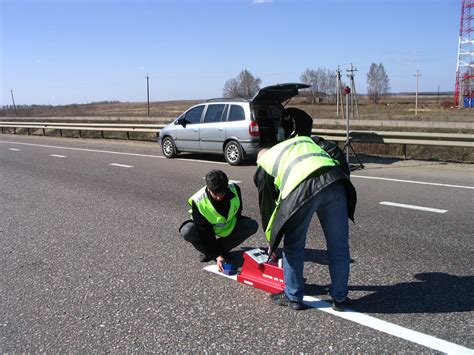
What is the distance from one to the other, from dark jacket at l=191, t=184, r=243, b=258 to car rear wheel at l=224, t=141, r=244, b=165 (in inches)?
317

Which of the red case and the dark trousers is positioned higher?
the dark trousers

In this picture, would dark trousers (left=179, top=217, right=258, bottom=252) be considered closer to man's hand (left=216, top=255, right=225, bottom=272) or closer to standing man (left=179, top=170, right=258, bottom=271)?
standing man (left=179, top=170, right=258, bottom=271)

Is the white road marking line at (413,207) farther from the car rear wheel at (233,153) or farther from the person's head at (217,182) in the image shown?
the car rear wheel at (233,153)

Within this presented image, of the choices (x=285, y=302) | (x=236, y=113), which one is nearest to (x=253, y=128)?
(x=236, y=113)

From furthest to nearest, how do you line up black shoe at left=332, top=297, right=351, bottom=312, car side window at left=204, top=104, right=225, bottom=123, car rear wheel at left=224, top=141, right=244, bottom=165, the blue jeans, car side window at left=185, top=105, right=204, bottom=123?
car side window at left=185, top=105, right=204, bottom=123
car side window at left=204, top=104, right=225, bottom=123
car rear wheel at left=224, top=141, right=244, bottom=165
black shoe at left=332, top=297, right=351, bottom=312
the blue jeans

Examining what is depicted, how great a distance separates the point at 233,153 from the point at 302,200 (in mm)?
9740

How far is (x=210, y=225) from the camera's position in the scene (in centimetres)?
494

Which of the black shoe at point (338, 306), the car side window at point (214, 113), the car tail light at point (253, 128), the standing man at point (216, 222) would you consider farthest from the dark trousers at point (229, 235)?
the car side window at point (214, 113)

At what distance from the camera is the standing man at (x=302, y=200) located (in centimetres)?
358

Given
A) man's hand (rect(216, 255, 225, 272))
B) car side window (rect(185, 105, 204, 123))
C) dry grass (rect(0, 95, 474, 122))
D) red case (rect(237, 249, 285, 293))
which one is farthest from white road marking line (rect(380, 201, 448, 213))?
dry grass (rect(0, 95, 474, 122))

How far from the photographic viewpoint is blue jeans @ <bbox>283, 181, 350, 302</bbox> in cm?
368

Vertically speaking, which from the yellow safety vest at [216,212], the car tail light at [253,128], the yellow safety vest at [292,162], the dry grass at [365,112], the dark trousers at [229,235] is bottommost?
the dry grass at [365,112]

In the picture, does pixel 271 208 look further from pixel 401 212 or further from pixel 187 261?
pixel 401 212

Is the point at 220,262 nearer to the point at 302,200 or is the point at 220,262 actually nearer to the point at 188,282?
the point at 188,282
